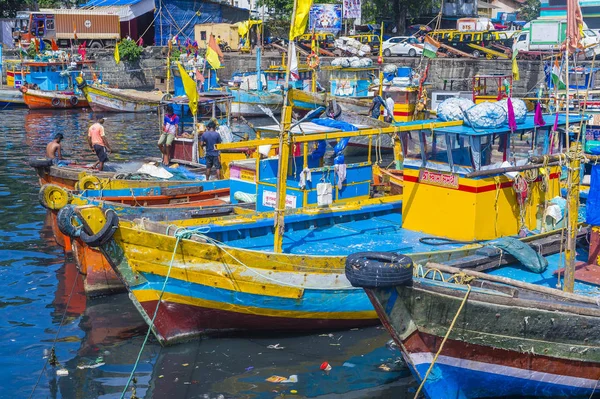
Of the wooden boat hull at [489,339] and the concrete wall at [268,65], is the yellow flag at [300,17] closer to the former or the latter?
the wooden boat hull at [489,339]

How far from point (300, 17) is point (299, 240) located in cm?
363

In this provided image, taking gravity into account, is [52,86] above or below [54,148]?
above

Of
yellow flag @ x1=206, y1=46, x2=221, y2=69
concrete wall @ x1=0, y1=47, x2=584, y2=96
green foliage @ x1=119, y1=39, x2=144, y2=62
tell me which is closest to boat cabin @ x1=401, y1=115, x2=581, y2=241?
yellow flag @ x1=206, y1=46, x2=221, y2=69

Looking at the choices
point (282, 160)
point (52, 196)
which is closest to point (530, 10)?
point (52, 196)

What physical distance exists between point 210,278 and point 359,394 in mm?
2562

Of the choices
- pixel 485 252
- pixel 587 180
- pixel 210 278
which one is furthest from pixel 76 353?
pixel 587 180

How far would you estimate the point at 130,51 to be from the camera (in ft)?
168

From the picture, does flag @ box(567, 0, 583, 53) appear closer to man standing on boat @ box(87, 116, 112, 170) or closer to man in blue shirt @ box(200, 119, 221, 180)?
man in blue shirt @ box(200, 119, 221, 180)

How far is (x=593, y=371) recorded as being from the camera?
8977 mm

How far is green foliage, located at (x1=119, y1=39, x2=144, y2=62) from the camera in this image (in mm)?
51188

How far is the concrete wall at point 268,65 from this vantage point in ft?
140

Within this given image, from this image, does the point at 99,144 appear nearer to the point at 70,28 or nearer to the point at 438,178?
the point at 438,178

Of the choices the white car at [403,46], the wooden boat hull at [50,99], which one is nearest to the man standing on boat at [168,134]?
the wooden boat hull at [50,99]

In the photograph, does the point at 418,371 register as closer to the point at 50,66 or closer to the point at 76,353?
the point at 76,353
